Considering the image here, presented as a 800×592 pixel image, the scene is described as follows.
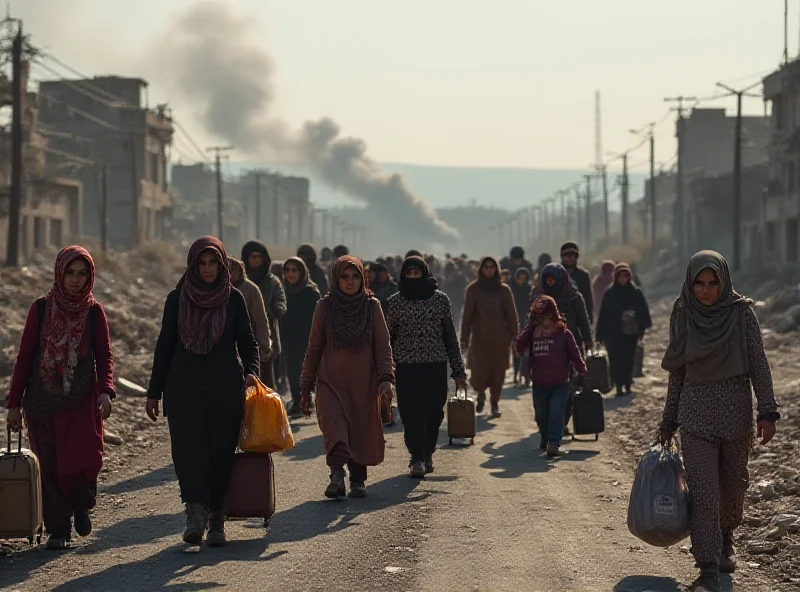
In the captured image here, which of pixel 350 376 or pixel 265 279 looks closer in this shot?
pixel 350 376

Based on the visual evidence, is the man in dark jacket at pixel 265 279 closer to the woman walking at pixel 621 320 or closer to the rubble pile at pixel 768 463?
the rubble pile at pixel 768 463

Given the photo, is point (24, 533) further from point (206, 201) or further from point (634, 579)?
point (206, 201)

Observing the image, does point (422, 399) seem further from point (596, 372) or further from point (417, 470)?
point (596, 372)

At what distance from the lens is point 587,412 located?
12500 mm

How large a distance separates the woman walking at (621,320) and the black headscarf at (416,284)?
21.6 feet

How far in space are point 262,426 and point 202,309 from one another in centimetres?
74

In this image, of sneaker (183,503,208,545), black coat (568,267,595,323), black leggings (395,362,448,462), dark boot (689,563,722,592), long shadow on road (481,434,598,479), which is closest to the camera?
dark boot (689,563,722,592)

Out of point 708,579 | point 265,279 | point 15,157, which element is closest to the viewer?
point 708,579

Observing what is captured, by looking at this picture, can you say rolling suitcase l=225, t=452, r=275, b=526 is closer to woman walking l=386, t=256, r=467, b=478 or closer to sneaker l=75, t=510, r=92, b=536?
sneaker l=75, t=510, r=92, b=536

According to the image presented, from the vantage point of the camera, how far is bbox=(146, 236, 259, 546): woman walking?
295 inches

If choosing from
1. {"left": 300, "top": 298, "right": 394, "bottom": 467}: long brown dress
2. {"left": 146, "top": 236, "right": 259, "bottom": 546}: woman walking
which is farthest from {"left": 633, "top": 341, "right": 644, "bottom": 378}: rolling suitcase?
{"left": 146, "top": 236, "right": 259, "bottom": 546}: woman walking

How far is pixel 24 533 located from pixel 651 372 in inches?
594

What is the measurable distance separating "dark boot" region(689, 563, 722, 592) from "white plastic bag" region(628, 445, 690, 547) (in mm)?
228

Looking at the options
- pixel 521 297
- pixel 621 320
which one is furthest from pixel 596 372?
pixel 521 297
